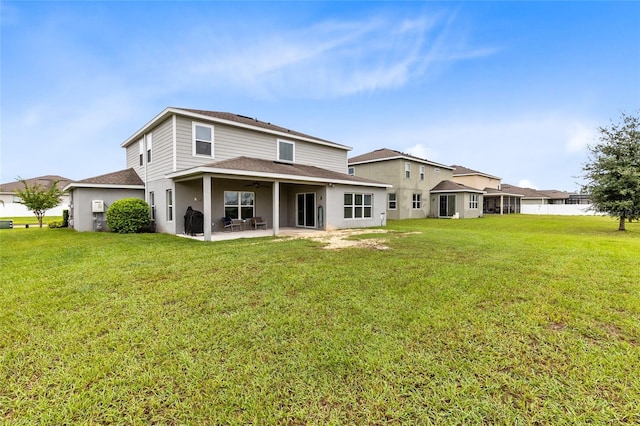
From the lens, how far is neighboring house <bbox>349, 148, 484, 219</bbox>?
24.0m

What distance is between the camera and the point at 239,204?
549 inches

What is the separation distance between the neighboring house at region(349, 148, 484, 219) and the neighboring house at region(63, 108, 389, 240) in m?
7.32

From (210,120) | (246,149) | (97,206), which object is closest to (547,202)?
(246,149)

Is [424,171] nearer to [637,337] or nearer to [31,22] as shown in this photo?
[637,337]

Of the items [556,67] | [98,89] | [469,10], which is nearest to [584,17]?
[556,67]

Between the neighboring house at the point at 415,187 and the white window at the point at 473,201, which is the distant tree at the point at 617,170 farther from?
the white window at the point at 473,201

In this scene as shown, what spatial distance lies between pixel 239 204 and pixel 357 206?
21.3 feet

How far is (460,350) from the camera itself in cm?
285

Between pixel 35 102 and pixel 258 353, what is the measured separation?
73.6 feet

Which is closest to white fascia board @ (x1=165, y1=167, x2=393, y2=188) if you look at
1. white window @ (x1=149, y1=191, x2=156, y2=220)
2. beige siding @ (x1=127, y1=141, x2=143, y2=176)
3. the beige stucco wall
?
white window @ (x1=149, y1=191, x2=156, y2=220)

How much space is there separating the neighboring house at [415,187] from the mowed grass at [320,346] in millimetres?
18581

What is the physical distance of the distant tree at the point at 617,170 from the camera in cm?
1338

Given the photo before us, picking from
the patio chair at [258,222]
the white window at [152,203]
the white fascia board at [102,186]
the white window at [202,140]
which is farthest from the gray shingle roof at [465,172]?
the white fascia board at [102,186]

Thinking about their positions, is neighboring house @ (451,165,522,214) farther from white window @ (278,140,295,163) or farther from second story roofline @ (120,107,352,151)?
white window @ (278,140,295,163)
